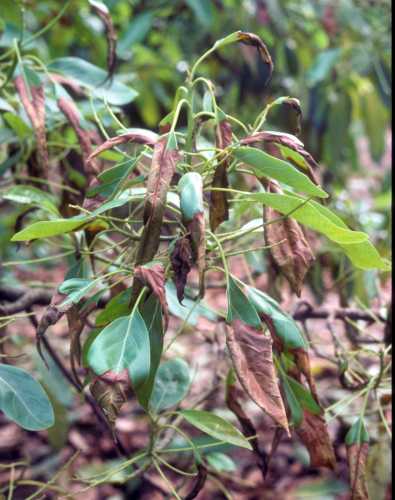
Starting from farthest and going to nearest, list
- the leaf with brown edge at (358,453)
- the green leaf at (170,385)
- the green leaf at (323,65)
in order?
the green leaf at (323,65)
the green leaf at (170,385)
the leaf with brown edge at (358,453)

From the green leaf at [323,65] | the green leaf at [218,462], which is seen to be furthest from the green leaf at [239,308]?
the green leaf at [323,65]

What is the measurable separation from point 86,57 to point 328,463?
4.97 feet

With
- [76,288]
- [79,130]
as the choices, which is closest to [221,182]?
[76,288]

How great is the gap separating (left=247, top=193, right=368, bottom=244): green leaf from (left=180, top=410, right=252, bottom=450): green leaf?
8.6 inches

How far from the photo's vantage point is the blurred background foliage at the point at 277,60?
1.82m

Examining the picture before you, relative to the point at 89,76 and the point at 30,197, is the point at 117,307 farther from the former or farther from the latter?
the point at 89,76

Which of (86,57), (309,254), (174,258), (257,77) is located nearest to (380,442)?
(309,254)

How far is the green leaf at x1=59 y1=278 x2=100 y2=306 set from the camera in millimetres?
649

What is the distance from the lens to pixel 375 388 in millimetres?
915

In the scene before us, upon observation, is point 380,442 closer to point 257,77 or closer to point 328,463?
point 328,463

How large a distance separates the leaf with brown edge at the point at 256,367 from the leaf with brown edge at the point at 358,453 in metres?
0.23

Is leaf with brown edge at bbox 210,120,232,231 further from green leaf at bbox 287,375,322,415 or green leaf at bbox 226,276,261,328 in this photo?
green leaf at bbox 287,375,322,415

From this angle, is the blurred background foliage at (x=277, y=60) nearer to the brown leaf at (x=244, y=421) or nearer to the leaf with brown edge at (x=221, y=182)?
the brown leaf at (x=244, y=421)

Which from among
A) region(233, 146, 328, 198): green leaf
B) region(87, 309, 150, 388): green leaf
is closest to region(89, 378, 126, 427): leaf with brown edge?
region(87, 309, 150, 388): green leaf
